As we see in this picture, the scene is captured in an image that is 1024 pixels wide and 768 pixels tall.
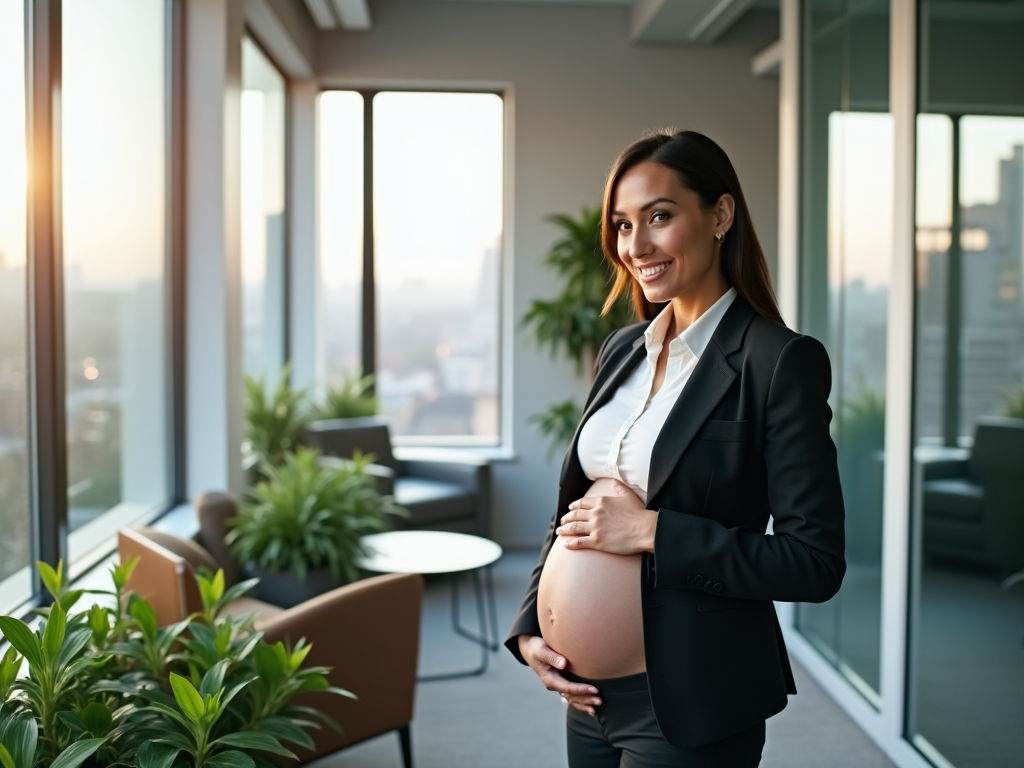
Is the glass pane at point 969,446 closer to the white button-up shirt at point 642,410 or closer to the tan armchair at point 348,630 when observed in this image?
the white button-up shirt at point 642,410

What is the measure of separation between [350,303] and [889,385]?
3.95m

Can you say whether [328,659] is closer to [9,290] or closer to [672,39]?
[9,290]

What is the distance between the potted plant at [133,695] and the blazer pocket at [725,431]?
89 cm

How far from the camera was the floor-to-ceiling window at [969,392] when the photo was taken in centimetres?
236

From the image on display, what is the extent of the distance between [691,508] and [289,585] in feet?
6.98

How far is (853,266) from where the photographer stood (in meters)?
3.41

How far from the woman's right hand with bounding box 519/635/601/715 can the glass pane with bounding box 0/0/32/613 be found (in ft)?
5.14

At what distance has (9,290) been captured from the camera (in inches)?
96.6

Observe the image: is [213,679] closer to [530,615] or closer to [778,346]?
[530,615]

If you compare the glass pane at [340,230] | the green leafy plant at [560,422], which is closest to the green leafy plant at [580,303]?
the green leafy plant at [560,422]

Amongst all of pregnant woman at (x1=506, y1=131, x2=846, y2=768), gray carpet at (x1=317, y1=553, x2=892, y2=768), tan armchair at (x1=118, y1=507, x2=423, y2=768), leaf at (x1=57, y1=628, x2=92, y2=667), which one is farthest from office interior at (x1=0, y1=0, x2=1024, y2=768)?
pregnant woman at (x1=506, y1=131, x2=846, y2=768)

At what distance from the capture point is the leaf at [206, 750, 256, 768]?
5.16ft

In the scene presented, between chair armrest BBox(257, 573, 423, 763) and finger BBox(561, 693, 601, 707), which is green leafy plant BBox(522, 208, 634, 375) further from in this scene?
finger BBox(561, 693, 601, 707)

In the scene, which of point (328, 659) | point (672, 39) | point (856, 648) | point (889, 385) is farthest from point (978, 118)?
point (672, 39)
